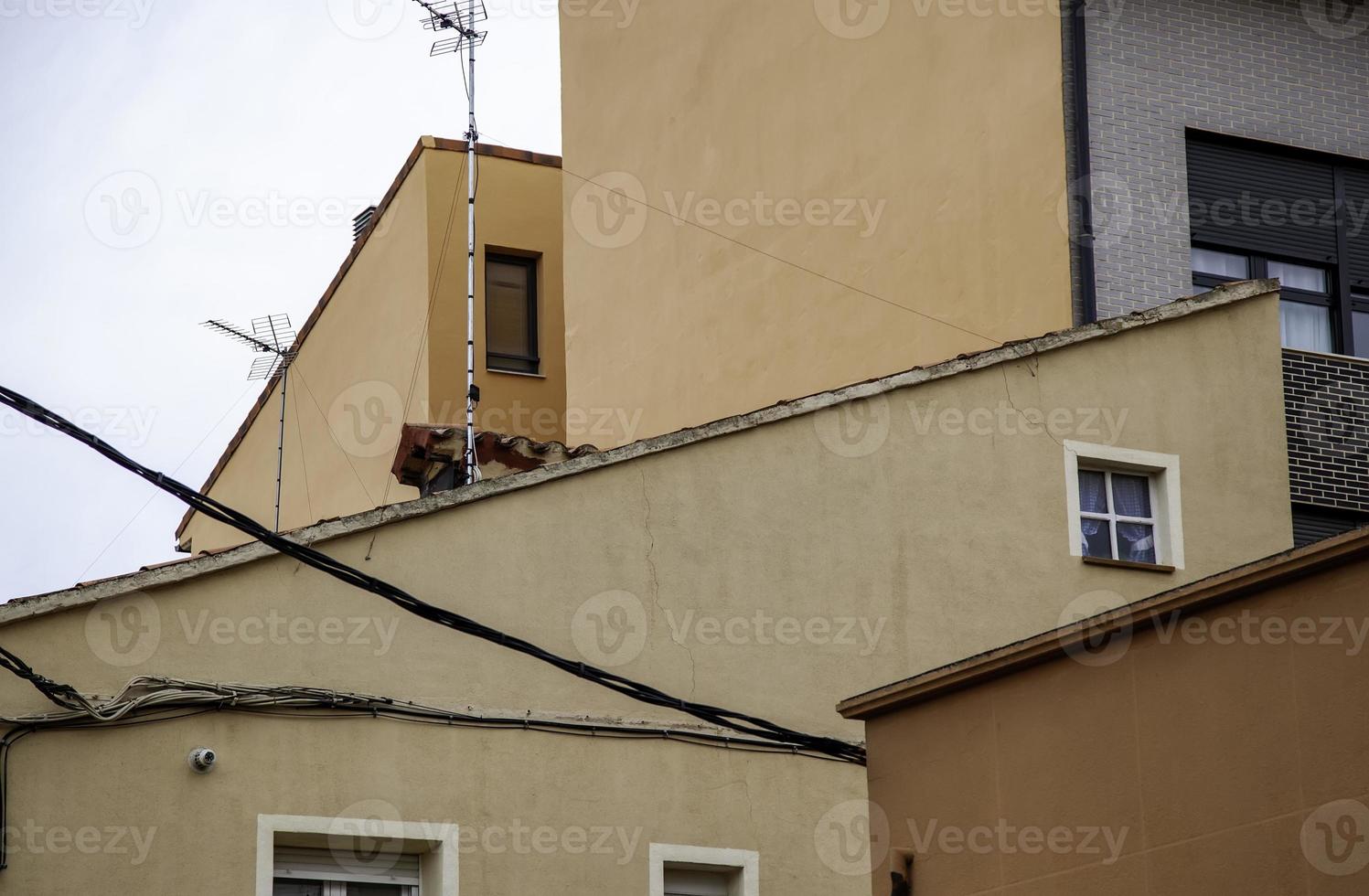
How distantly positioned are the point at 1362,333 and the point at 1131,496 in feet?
12.9

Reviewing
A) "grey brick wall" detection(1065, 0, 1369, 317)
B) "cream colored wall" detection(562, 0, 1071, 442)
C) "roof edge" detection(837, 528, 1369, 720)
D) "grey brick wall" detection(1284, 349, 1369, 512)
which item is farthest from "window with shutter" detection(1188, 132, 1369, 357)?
"roof edge" detection(837, 528, 1369, 720)

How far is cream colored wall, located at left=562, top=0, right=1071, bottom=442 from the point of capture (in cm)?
1717

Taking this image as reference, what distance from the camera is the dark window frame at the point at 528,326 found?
953 inches

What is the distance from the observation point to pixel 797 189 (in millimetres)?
19984

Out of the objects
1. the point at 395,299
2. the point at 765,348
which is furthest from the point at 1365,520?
the point at 395,299

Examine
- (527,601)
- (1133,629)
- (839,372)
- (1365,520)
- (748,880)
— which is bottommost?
(748,880)

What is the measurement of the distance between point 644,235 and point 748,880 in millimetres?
11122

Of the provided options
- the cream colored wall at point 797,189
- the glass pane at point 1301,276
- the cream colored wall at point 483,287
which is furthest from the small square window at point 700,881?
A: the cream colored wall at point 483,287

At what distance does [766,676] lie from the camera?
13.2 metres

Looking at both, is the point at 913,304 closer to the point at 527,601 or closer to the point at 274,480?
the point at 527,601

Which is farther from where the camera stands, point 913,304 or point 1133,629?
point 913,304

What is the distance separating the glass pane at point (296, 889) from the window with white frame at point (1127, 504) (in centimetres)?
631

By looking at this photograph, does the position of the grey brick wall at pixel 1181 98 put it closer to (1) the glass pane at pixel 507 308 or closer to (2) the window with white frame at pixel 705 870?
(2) the window with white frame at pixel 705 870

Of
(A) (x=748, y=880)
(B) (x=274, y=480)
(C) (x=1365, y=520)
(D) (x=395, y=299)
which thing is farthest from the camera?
(B) (x=274, y=480)
